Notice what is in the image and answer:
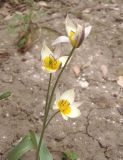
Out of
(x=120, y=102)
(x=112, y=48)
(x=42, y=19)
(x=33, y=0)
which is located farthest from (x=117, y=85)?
(x=33, y=0)

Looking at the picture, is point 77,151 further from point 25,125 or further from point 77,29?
point 77,29

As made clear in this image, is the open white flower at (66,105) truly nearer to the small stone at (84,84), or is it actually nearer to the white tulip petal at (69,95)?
the white tulip petal at (69,95)

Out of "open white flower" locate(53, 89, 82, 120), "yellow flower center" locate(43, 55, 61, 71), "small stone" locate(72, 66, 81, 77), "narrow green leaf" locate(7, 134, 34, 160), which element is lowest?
"small stone" locate(72, 66, 81, 77)

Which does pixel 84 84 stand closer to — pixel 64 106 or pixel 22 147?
pixel 22 147

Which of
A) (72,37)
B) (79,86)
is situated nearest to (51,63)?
(72,37)

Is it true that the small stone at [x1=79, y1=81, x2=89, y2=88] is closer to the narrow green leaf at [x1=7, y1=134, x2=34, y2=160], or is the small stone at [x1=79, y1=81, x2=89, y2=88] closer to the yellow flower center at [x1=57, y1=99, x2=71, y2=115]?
the narrow green leaf at [x1=7, y1=134, x2=34, y2=160]

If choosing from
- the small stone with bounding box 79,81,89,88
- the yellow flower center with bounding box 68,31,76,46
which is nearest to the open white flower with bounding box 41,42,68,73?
the yellow flower center with bounding box 68,31,76,46

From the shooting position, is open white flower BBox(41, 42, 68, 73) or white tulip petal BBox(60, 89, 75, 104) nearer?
open white flower BBox(41, 42, 68, 73)
